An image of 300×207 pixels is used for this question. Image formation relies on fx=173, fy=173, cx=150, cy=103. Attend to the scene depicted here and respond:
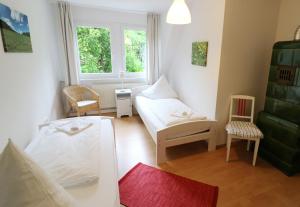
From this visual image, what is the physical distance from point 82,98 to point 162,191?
2985 mm

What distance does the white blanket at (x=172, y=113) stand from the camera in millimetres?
2580

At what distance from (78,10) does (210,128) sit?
3704 millimetres

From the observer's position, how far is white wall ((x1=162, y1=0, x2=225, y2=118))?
103 inches

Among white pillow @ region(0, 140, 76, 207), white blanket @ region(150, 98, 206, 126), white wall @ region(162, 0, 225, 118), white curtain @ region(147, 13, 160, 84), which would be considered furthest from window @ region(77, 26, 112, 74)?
white pillow @ region(0, 140, 76, 207)

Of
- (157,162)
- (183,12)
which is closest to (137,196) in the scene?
(157,162)

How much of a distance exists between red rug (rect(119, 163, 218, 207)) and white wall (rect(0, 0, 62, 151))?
4.19 feet

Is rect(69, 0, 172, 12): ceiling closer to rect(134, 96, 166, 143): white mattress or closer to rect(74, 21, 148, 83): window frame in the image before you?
rect(74, 21, 148, 83): window frame

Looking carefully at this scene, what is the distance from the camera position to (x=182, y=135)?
2.53 metres

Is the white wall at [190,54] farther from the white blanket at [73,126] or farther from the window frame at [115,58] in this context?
the white blanket at [73,126]

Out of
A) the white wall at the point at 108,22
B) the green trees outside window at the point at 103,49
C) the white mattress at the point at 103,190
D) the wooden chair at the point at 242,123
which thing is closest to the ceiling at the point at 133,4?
the white wall at the point at 108,22

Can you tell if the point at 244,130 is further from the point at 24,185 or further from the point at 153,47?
the point at 153,47

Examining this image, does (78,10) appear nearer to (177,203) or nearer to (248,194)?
(177,203)

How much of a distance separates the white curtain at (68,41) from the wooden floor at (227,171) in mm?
1827

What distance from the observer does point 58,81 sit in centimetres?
390
